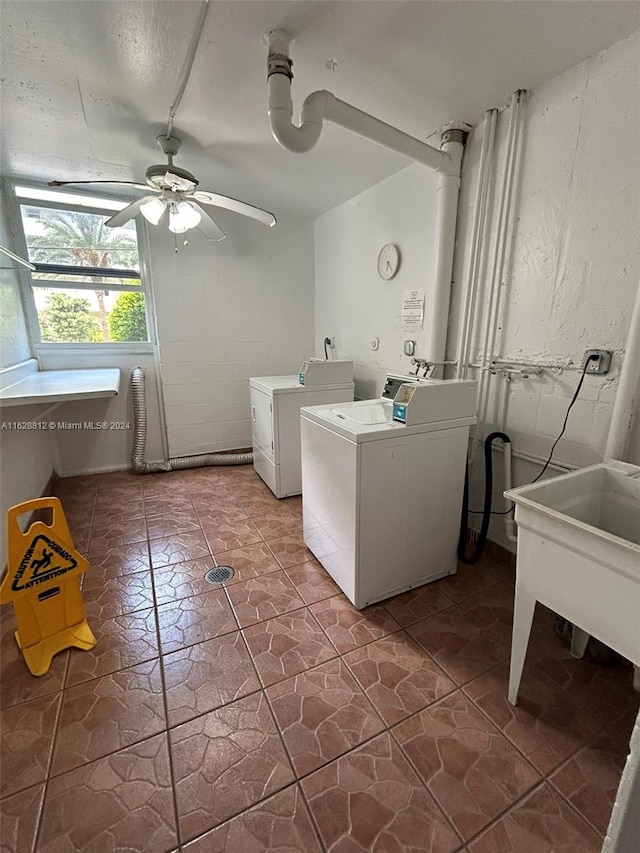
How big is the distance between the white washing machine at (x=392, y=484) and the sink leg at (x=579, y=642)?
63cm

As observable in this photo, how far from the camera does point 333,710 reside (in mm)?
1334

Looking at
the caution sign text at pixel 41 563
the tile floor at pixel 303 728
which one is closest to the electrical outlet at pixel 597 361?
the tile floor at pixel 303 728

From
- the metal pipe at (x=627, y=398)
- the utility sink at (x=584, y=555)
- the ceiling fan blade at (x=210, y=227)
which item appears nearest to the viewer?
the utility sink at (x=584, y=555)

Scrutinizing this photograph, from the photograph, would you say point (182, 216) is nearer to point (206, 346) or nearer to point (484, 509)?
point (206, 346)

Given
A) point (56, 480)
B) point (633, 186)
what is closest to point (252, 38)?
point (633, 186)

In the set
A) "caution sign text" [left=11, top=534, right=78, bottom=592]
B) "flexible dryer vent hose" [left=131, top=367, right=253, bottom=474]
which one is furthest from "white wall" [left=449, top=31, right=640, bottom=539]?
"flexible dryer vent hose" [left=131, top=367, right=253, bottom=474]

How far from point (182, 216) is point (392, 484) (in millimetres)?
2183

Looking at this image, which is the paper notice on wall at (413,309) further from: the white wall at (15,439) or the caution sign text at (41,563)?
the white wall at (15,439)

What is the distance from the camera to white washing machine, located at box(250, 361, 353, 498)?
287 cm

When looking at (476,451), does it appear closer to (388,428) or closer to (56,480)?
(388,428)

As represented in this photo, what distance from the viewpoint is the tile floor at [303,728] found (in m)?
1.02

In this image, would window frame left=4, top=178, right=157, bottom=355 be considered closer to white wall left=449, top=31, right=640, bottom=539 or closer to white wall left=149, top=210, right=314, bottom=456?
white wall left=149, top=210, right=314, bottom=456

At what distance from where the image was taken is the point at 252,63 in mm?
1614

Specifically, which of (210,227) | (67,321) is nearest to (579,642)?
(210,227)
